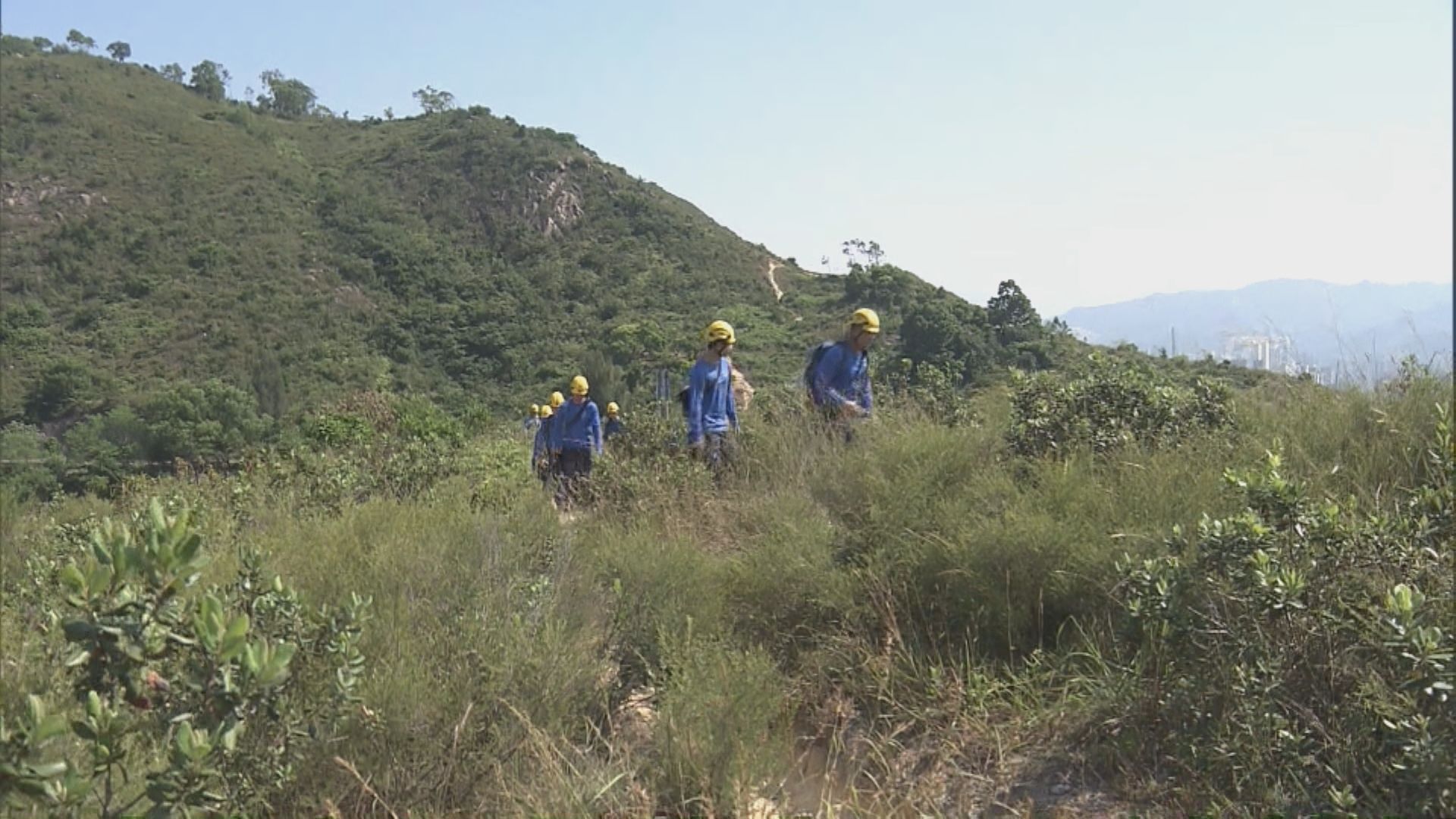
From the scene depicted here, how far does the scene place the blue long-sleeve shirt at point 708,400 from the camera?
6.04m

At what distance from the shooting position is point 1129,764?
2.46 m

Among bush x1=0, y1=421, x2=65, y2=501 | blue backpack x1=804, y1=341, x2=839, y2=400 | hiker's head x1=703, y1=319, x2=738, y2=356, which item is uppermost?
hiker's head x1=703, y1=319, x2=738, y2=356

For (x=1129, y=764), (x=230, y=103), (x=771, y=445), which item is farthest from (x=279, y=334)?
(x=1129, y=764)

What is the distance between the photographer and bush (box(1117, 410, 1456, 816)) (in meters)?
1.94

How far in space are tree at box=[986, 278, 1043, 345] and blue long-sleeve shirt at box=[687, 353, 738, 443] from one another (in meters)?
20.6

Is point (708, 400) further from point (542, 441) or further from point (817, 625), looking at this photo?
point (542, 441)

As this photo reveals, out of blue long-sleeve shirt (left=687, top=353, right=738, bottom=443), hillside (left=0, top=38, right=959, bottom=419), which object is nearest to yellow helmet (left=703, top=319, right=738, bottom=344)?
blue long-sleeve shirt (left=687, top=353, right=738, bottom=443)

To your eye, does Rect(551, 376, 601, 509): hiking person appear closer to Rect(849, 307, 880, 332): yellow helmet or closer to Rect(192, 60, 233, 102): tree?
Rect(849, 307, 880, 332): yellow helmet

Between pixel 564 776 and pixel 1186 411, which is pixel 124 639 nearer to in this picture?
pixel 564 776

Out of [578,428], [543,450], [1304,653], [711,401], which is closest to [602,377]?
[543,450]

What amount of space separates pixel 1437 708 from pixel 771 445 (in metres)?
3.82

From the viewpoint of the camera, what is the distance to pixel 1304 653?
2.26 m

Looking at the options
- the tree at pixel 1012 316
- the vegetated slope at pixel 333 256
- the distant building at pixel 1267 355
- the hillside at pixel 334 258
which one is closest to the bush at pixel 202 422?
the hillside at pixel 334 258

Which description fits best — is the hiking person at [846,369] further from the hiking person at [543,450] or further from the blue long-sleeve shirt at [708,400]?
the hiking person at [543,450]
